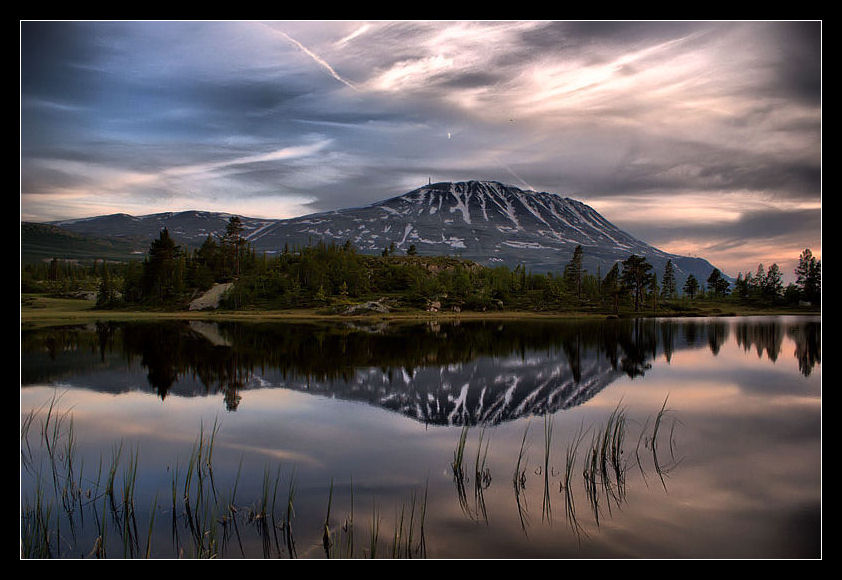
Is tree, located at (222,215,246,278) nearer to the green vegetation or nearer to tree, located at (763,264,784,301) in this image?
the green vegetation

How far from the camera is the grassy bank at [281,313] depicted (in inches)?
2562

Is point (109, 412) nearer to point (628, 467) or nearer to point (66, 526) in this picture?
point (66, 526)

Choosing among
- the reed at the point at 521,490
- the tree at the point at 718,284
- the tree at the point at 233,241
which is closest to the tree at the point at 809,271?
the reed at the point at 521,490

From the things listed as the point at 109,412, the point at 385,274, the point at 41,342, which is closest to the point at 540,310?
the point at 385,274

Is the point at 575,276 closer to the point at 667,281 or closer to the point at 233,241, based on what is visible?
the point at 667,281

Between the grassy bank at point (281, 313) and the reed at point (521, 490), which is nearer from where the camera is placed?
the reed at point (521, 490)

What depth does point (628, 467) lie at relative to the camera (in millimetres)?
11492

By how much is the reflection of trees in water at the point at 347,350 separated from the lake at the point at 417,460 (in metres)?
0.36

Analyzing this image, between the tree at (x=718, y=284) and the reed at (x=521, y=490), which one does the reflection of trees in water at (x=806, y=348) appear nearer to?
the reed at (x=521, y=490)

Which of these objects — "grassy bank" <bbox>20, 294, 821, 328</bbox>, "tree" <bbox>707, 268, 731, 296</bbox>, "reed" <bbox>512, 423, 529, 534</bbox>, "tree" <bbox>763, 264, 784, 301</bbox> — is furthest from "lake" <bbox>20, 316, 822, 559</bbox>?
"tree" <bbox>707, 268, 731, 296</bbox>

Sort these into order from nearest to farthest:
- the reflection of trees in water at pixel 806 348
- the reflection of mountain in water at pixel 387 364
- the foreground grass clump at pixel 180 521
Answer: the foreground grass clump at pixel 180 521, the reflection of mountain in water at pixel 387 364, the reflection of trees in water at pixel 806 348

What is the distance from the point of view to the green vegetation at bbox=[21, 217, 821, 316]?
83562 millimetres
